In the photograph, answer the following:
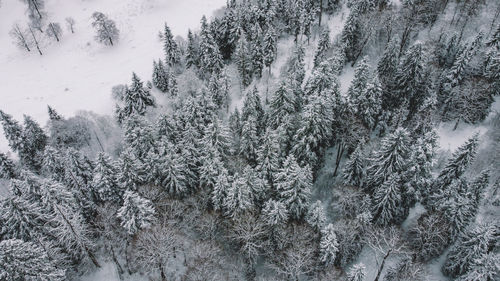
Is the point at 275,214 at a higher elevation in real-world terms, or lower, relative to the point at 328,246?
higher

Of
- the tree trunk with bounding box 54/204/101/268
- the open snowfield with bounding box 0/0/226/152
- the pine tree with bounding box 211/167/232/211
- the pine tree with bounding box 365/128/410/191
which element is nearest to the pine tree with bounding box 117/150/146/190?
the tree trunk with bounding box 54/204/101/268

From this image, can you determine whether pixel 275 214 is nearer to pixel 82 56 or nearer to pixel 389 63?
pixel 389 63

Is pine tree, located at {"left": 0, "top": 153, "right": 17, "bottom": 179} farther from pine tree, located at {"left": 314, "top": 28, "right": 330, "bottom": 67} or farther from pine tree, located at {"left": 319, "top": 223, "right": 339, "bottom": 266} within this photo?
pine tree, located at {"left": 314, "top": 28, "right": 330, "bottom": 67}

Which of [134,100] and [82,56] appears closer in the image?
[134,100]

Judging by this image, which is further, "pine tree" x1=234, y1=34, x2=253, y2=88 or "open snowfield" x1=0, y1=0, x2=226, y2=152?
"open snowfield" x1=0, y1=0, x2=226, y2=152

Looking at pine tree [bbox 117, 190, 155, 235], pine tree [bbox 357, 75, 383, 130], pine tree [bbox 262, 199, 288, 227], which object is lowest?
pine tree [bbox 262, 199, 288, 227]

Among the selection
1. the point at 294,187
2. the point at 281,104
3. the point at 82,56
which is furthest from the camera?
the point at 82,56

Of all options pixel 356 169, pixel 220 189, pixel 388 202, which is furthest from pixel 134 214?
pixel 388 202
